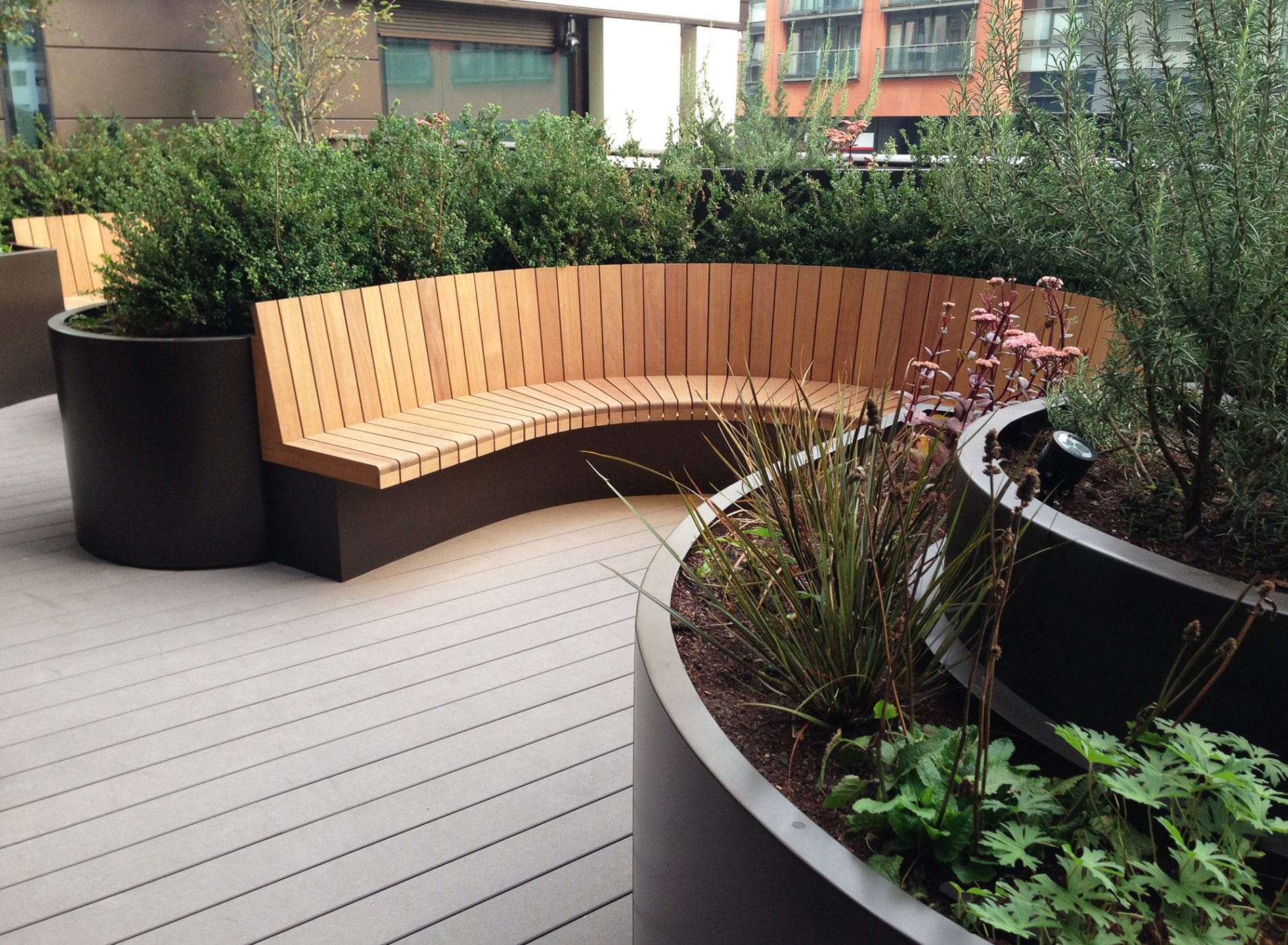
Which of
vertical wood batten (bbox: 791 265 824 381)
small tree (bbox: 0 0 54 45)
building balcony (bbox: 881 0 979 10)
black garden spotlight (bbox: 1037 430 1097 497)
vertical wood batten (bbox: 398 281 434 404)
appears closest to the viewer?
black garden spotlight (bbox: 1037 430 1097 497)

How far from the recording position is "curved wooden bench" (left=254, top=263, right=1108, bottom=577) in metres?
4.16

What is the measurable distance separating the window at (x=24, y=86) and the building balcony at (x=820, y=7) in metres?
20.3

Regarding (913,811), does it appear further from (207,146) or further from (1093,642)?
(207,146)

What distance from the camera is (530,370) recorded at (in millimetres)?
5164

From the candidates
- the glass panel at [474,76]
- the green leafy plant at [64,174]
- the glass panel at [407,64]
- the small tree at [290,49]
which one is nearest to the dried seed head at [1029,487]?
the green leafy plant at [64,174]

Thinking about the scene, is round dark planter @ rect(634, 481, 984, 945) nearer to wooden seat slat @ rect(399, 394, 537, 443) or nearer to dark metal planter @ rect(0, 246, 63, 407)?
wooden seat slat @ rect(399, 394, 537, 443)

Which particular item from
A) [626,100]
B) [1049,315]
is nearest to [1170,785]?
[1049,315]

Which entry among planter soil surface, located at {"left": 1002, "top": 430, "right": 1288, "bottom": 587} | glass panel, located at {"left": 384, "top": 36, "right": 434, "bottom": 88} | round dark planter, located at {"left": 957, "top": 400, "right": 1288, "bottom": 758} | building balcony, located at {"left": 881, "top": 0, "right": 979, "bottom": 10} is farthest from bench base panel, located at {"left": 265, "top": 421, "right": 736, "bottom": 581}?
building balcony, located at {"left": 881, "top": 0, "right": 979, "bottom": 10}

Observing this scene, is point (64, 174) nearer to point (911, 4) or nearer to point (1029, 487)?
point (1029, 487)

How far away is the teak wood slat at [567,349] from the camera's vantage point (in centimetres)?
416

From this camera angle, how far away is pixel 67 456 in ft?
14.4

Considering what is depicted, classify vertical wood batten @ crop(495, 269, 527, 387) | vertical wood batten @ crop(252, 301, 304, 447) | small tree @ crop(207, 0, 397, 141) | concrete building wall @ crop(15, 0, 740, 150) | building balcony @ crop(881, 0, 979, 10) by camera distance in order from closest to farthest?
vertical wood batten @ crop(252, 301, 304, 447), vertical wood batten @ crop(495, 269, 527, 387), concrete building wall @ crop(15, 0, 740, 150), small tree @ crop(207, 0, 397, 141), building balcony @ crop(881, 0, 979, 10)

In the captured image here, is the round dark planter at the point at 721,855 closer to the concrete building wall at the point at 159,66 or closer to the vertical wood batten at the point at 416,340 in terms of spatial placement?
the vertical wood batten at the point at 416,340

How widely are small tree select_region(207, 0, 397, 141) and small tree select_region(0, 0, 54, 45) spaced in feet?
8.16
